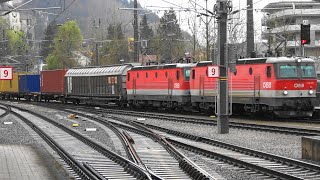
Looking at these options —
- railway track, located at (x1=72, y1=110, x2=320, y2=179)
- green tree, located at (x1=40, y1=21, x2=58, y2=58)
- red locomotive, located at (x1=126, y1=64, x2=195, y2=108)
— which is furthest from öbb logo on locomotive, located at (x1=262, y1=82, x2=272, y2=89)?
green tree, located at (x1=40, y1=21, x2=58, y2=58)

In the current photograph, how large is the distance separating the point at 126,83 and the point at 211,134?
20473 millimetres

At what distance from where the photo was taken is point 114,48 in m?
73.6

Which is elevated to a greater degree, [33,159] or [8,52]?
[8,52]

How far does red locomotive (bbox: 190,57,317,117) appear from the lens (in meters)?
25.0

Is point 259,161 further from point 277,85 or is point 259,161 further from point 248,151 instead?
point 277,85

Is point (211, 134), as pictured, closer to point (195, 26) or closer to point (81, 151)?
point (81, 151)

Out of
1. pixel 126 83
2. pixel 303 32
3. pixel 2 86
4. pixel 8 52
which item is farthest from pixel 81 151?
pixel 8 52

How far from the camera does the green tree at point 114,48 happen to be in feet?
240

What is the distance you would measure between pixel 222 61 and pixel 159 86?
1574cm

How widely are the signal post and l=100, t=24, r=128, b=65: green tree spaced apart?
165 feet

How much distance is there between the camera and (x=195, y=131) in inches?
845

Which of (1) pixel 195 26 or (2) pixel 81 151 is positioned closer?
(2) pixel 81 151

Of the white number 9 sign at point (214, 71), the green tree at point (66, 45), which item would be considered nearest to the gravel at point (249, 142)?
the white number 9 sign at point (214, 71)

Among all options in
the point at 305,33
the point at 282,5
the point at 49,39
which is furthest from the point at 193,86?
the point at 49,39
